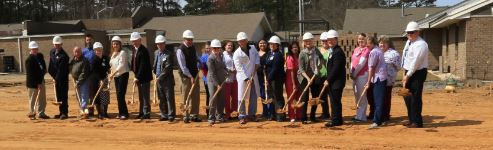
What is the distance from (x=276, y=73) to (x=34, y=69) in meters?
5.17

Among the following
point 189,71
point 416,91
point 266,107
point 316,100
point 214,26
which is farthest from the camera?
point 214,26

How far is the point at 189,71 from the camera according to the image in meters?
10.4

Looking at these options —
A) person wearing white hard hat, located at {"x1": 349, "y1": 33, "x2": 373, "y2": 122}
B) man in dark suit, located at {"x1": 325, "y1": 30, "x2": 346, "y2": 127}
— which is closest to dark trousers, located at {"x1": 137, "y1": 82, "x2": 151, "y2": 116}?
man in dark suit, located at {"x1": 325, "y1": 30, "x2": 346, "y2": 127}

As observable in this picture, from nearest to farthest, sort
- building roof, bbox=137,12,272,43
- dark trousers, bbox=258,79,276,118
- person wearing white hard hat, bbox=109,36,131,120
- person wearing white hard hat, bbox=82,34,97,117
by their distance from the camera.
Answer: dark trousers, bbox=258,79,276,118 < person wearing white hard hat, bbox=109,36,131,120 < person wearing white hard hat, bbox=82,34,97,117 < building roof, bbox=137,12,272,43

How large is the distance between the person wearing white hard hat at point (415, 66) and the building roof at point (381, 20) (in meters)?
26.2

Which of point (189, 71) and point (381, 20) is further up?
point (381, 20)

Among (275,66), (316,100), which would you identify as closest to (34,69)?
(275,66)

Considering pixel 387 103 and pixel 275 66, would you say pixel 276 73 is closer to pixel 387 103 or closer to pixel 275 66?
pixel 275 66

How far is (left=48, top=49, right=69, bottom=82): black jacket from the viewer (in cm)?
1142

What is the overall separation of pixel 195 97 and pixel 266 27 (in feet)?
117

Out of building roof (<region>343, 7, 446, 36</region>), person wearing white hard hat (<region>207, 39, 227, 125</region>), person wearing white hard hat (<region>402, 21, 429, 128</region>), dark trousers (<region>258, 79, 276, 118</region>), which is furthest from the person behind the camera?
building roof (<region>343, 7, 446, 36</region>)

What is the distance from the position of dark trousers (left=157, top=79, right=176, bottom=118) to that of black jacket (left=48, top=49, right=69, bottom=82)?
2217mm

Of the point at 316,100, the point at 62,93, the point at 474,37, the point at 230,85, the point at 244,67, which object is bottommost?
the point at 316,100

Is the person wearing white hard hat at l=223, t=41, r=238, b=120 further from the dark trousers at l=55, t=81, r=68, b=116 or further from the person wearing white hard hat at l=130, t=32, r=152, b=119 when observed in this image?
the dark trousers at l=55, t=81, r=68, b=116
